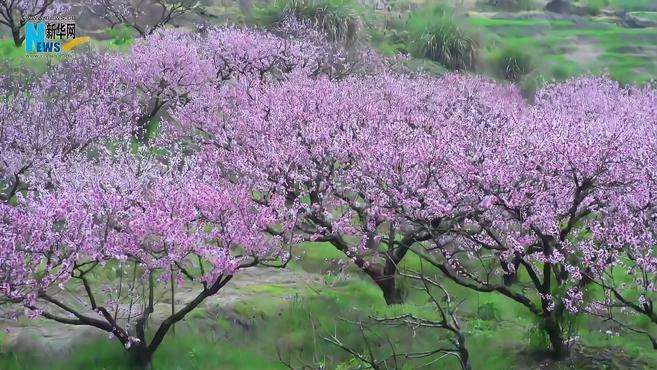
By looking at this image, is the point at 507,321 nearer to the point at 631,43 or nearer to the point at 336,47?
the point at 336,47

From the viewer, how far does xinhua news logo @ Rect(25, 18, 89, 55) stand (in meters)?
36.8

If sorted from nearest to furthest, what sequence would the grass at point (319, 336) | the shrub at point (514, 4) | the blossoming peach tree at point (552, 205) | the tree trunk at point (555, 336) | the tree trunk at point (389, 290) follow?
the blossoming peach tree at point (552, 205) → the tree trunk at point (555, 336) → the grass at point (319, 336) → the tree trunk at point (389, 290) → the shrub at point (514, 4)

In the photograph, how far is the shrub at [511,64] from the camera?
52.9 meters

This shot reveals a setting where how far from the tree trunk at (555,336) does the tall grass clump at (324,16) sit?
33937 mm


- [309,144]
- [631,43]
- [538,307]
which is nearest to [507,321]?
[538,307]

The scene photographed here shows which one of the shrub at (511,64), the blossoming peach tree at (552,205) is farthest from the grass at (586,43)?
the blossoming peach tree at (552,205)

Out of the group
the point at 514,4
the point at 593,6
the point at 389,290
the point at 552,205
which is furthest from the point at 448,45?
the point at 552,205

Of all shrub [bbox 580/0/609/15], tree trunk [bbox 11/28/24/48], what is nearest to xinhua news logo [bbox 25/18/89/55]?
tree trunk [bbox 11/28/24/48]

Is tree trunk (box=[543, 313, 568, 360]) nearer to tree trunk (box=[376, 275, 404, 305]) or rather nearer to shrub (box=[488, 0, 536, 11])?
tree trunk (box=[376, 275, 404, 305])

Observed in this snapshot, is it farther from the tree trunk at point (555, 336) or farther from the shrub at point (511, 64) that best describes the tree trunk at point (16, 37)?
the tree trunk at point (555, 336)

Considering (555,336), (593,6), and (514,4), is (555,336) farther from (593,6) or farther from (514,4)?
(593,6)

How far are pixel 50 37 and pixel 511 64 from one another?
31731 millimetres

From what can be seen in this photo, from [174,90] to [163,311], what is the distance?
16.7m

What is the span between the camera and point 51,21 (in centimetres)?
4038
